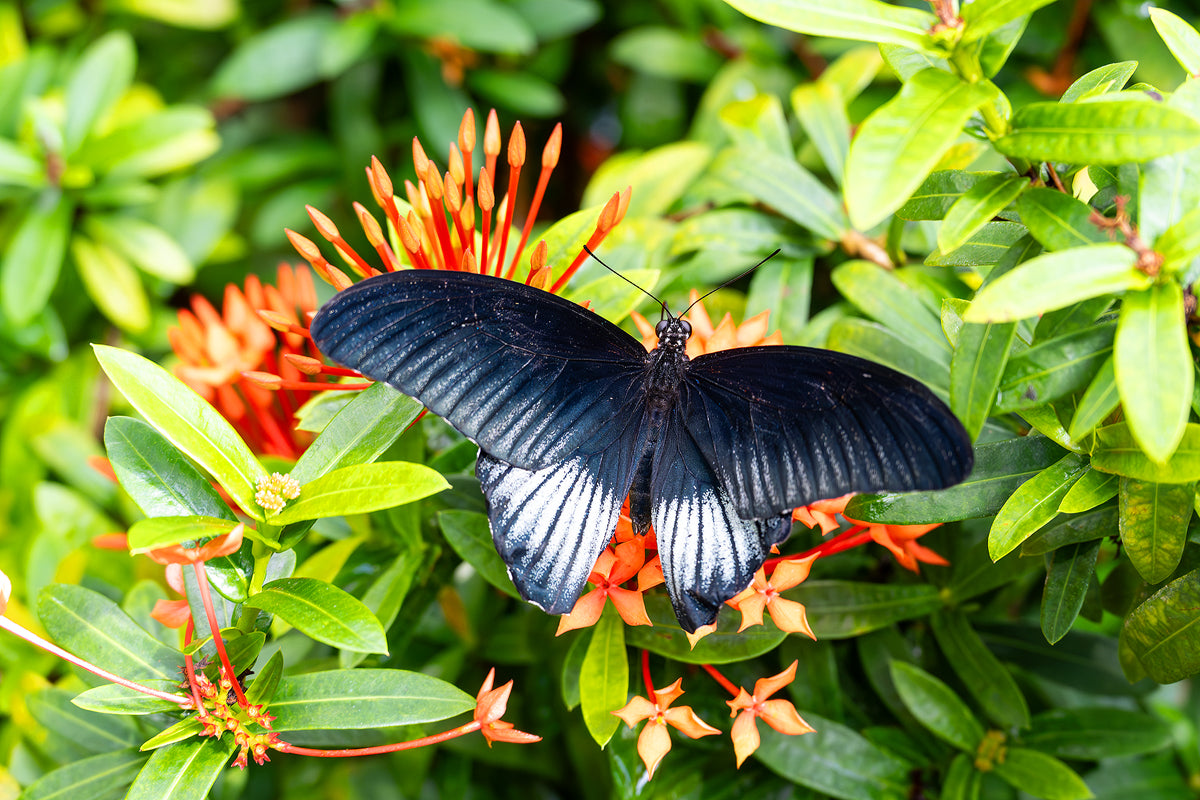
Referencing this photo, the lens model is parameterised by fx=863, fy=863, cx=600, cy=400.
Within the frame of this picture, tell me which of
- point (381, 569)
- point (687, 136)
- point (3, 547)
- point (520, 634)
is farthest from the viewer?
point (687, 136)

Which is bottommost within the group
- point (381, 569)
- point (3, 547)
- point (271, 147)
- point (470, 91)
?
point (3, 547)

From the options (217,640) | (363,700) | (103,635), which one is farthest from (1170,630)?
(103,635)

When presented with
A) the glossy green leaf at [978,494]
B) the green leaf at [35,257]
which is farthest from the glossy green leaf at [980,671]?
the green leaf at [35,257]

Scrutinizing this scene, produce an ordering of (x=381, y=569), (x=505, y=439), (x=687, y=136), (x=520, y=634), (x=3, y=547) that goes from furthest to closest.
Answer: (x=687, y=136)
(x=3, y=547)
(x=520, y=634)
(x=381, y=569)
(x=505, y=439)

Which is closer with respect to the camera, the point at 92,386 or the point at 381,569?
the point at 381,569

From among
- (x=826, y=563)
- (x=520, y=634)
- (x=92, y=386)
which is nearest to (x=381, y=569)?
(x=520, y=634)

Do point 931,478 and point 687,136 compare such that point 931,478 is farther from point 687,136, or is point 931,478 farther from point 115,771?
point 687,136

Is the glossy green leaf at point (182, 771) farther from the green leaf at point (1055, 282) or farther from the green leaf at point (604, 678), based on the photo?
the green leaf at point (1055, 282)
